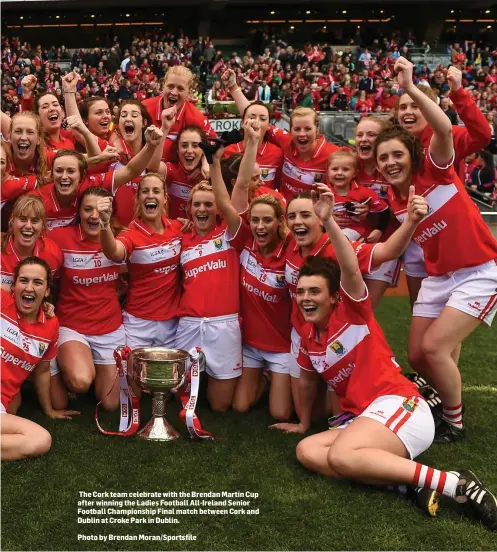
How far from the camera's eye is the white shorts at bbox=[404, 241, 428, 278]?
4.53m

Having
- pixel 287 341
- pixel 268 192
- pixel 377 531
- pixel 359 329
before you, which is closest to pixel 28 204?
pixel 268 192

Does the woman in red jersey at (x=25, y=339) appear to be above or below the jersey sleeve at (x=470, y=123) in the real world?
below

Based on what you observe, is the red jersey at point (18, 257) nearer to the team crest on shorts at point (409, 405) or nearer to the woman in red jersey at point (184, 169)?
the woman in red jersey at point (184, 169)

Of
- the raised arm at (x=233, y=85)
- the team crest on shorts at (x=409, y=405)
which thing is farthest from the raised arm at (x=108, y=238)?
the team crest on shorts at (x=409, y=405)

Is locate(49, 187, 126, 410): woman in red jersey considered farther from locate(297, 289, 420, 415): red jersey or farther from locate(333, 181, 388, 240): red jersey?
locate(297, 289, 420, 415): red jersey

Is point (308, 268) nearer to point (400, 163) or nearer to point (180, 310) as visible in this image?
point (400, 163)

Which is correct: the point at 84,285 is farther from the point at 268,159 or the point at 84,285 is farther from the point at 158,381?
the point at 268,159

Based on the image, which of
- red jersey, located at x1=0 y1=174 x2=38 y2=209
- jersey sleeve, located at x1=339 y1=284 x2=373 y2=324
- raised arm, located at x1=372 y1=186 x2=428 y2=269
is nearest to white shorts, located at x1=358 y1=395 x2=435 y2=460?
jersey sleeve, located at x1=339 y1=284 x2=373 y2=324

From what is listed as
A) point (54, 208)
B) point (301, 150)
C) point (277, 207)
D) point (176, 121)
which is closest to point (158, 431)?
point (277, 207)

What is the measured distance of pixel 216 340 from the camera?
14.9 feet

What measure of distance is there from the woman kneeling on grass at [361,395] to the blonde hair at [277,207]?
2.22 ft

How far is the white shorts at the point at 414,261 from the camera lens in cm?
453

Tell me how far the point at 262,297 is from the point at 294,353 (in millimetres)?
436

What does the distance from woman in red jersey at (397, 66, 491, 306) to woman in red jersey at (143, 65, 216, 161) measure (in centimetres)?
180
